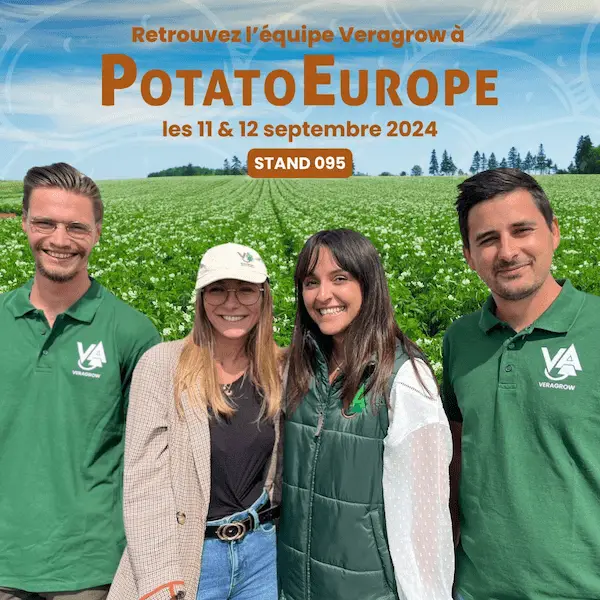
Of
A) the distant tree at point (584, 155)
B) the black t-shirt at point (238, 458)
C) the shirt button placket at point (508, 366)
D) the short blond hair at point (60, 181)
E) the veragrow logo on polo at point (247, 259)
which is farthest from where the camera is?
the distant tree at point (584, 155)

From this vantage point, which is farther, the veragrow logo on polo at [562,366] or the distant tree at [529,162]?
the distant tree at [529,162]

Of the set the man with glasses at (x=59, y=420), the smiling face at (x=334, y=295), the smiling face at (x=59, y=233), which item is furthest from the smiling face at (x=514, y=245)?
the smiling face at (x=59, y=233)

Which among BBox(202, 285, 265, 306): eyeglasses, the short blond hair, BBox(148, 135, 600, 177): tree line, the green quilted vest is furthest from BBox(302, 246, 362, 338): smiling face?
BBox(148, 135, 600, 177): tree line

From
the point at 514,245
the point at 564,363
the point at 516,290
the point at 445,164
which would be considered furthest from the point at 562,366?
the point at 445,164

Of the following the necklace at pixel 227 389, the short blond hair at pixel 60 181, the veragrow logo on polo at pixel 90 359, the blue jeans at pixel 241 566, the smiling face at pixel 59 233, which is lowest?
the blue jeans at pixel 241 566

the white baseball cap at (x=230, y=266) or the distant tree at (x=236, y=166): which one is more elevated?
the distant tree at (x=236, y=166)

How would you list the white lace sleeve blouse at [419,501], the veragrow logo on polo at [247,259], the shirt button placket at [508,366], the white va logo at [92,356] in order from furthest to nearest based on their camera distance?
the white va logo at [92,356]
the veragrow logo on polo at [247,259]
the shirt button placket at [508,366]
the white lace sleeve blouse at [419,501]

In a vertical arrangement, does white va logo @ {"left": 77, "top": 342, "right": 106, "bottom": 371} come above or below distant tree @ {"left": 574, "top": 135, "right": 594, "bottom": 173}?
below

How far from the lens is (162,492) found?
2930mm

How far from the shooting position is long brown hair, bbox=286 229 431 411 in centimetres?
280

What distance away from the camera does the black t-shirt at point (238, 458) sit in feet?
9.84

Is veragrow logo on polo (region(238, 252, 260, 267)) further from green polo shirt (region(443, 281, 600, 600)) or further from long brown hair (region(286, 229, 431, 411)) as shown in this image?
green polo shirt (region(443, 281, 600, 600))

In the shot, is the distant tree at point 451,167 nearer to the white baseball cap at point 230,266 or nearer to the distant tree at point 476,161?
the distant tree at point 476,161

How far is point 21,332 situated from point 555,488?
281 cm
